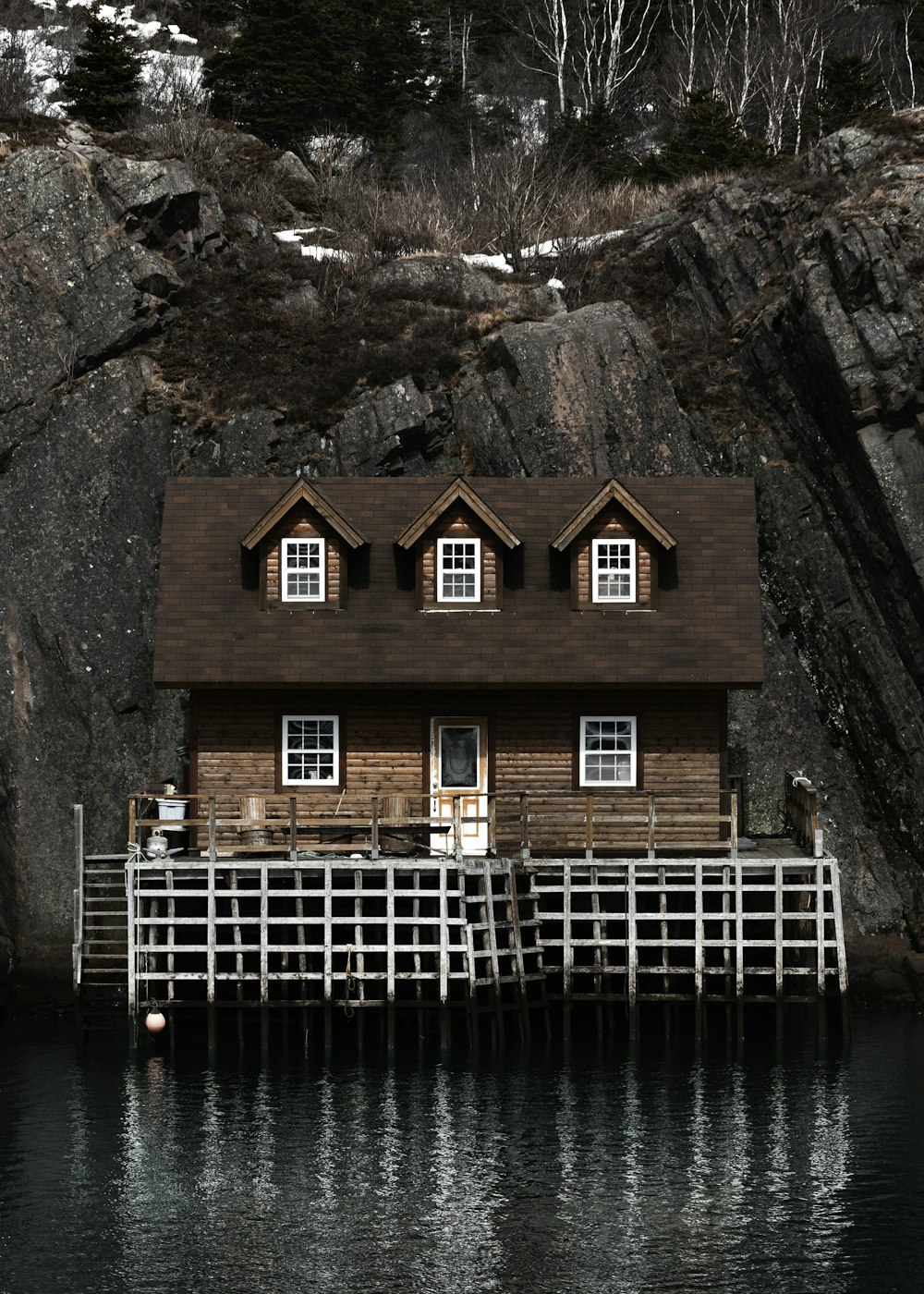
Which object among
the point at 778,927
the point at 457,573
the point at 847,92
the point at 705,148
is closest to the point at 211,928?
the point at 457,573

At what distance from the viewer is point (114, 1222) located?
26.9 metres

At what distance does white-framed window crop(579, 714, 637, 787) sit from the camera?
40.3m

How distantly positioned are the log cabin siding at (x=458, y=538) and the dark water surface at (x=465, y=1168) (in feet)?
32.6

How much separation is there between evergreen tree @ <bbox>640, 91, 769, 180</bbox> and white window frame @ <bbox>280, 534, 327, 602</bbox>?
109 ft

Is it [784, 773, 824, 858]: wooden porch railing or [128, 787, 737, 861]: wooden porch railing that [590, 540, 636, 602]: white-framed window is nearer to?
[128, 787, 737, 861]: wooden porch railing

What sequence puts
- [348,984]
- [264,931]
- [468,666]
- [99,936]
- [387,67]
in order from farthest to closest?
[387,67]
[99,936]
[468,666]
[348,984]
[264,931]

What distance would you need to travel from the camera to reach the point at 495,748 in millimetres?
40500

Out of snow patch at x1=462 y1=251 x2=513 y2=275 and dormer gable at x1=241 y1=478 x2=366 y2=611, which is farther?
snow patch at x1=462 y1=251 x2=513 y2=275

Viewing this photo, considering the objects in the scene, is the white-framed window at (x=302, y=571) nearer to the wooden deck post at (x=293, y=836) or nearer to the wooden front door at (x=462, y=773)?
the wooden front door at (x=462, y=773)

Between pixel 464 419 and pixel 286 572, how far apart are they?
13.2 m

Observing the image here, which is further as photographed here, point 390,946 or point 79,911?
point 79,911

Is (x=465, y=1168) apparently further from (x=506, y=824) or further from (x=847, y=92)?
(x=847, y=92)

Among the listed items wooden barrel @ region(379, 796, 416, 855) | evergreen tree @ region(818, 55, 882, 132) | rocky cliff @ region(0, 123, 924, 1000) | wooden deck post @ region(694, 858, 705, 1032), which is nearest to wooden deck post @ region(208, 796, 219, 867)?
wooden barrel @ region(379, 796, 416, 855)

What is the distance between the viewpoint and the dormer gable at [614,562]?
41.2 meters
